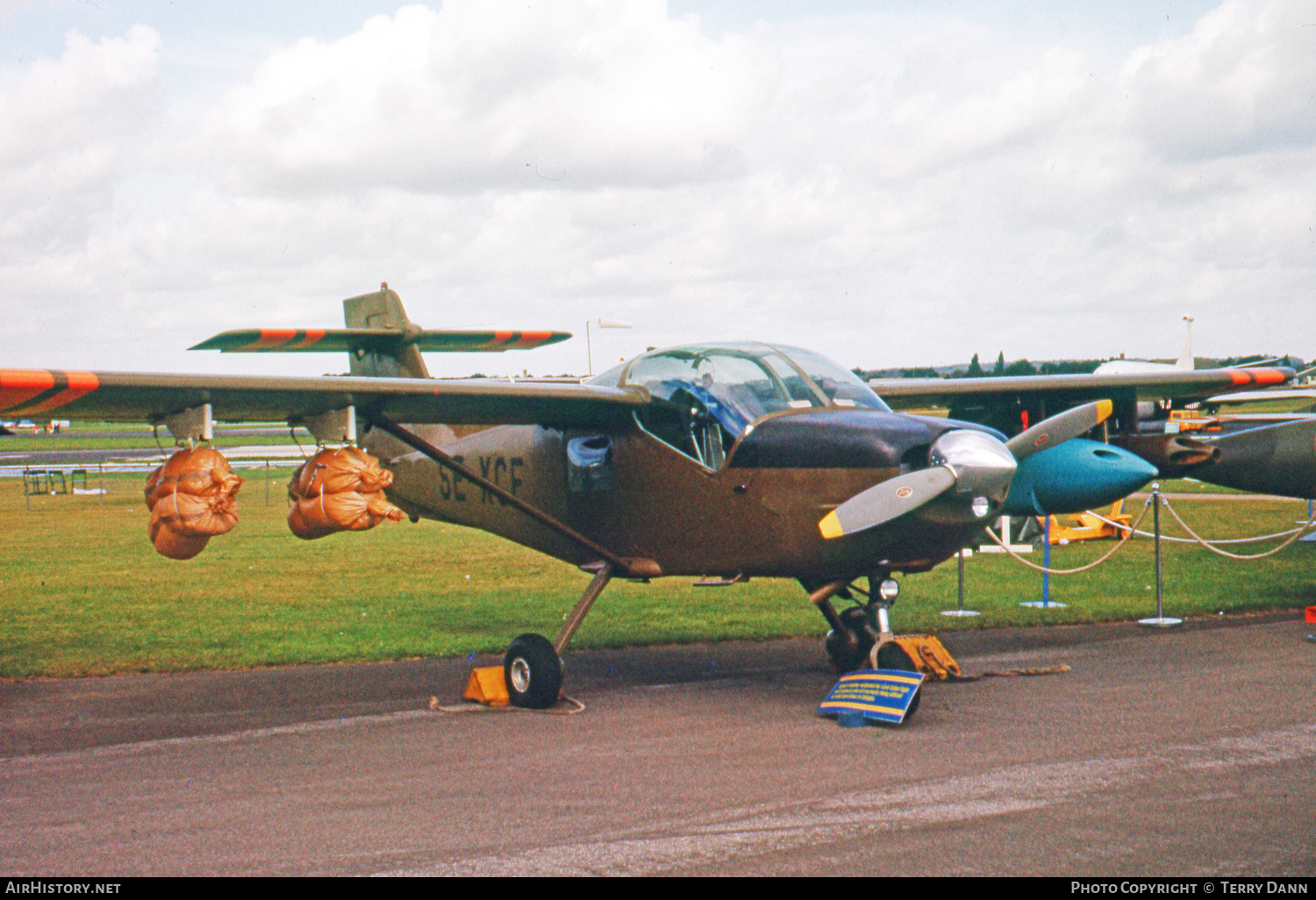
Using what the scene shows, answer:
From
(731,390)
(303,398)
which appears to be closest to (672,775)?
(731,390)

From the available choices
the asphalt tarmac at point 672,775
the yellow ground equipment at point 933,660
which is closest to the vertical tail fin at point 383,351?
the asphalt tarmac at point 672,775

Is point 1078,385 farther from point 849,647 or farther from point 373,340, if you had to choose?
point 373,340

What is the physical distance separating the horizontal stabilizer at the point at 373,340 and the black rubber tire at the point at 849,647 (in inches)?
172

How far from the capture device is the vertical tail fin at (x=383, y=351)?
13117 mm

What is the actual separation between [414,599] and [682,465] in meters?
8.46

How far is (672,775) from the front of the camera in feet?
23.6

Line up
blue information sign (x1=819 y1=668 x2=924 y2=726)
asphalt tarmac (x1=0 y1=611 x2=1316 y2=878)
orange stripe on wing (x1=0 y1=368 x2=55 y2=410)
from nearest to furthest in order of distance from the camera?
asphalt tarmac (x1=0 y1=611 x2=1316 y2=878), orange stripe on wing (x1=0 y1=368 x2=55 y2=410), blue information sign (x1=819 y1=668 x2=924 y2=726)

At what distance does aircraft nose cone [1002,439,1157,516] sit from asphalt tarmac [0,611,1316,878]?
1622 mm

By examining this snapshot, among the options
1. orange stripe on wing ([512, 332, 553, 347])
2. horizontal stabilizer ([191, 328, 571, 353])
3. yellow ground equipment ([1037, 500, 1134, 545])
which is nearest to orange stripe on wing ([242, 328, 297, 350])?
horizontal stabilizer ([191, 328, 571, 353])

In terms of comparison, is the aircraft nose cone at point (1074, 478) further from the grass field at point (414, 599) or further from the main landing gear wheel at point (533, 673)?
the main landing gear wheel at point (533, 673)

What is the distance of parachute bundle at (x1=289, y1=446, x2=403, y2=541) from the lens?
28.7 ft

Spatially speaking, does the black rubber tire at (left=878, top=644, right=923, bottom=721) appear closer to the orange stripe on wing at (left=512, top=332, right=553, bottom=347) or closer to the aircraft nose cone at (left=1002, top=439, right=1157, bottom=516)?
the aircraft nose cone at (left=1002, top=439, right=1157, bottom=516)

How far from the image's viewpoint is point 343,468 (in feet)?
29.0

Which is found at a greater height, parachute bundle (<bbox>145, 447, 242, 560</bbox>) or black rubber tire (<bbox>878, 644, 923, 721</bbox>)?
parachute bundle (<bbox>145, 447, 242, 560</bbox>)
